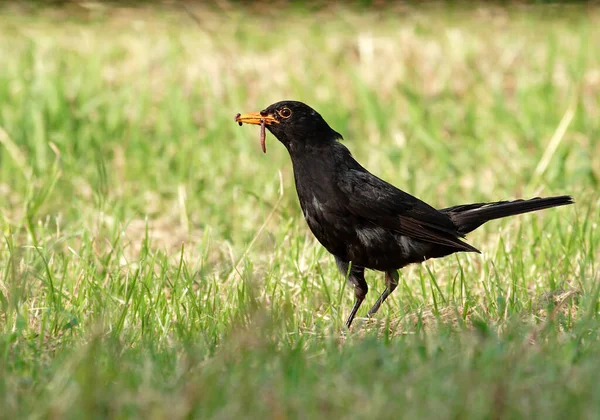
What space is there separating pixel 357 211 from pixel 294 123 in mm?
635

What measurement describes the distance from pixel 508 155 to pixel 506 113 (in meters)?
0.92

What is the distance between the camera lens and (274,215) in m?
7.36

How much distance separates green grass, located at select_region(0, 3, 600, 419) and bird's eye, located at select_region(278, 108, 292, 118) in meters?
0.52

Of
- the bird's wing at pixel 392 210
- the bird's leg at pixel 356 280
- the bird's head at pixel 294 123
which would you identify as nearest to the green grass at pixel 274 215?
the bird's leg at pixel 356 280

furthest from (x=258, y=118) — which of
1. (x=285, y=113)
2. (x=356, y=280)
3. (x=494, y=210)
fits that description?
(x=494, y=210)

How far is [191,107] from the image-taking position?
9531mm

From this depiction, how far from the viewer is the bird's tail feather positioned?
219 inches

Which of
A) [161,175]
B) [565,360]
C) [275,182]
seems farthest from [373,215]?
[161,175]

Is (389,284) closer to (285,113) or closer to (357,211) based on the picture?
(357,211)

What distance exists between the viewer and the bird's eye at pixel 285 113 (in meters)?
5.51

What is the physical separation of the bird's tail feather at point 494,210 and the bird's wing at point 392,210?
0.19m

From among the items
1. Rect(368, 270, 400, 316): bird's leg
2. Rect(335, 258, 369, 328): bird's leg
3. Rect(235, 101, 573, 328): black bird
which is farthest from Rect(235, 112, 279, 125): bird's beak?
Rect(368, 270, 400, 316): bird's leg

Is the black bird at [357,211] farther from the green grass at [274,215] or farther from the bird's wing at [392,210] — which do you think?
the green grass at [274,215]

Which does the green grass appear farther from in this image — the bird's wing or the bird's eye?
the bird's eye
